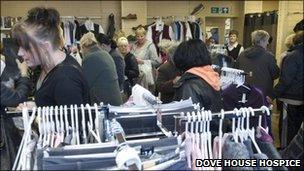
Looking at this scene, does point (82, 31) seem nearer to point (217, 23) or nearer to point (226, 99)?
point (217, 23)

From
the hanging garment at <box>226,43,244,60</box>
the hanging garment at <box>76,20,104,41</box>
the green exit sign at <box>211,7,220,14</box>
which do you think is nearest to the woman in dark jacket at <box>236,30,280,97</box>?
the hanging garment at <box>226,43,244,60</box>

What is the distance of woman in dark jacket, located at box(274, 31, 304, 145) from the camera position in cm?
342

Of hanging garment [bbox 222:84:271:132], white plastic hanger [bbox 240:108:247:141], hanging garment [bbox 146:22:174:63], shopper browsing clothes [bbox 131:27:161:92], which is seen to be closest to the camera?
white plastic hanger [bbox 240:108:247:141]

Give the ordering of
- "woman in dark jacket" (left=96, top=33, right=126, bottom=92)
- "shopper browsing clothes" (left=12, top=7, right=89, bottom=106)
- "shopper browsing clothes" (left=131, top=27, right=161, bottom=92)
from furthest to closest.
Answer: "shopper browsing clothes" (left=131, top=27, right=161, bottom=92), "woman in dark jacket" (left=96, top=33, right=126, bottom=92), "shopper browsing clothes" (left=12, top=7, right=89, bottom=106)

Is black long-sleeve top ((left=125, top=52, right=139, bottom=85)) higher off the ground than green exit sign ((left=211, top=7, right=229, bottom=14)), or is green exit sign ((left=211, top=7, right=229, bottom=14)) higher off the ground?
green exit sign ((left=211, top=7, right=229, bottom=14))

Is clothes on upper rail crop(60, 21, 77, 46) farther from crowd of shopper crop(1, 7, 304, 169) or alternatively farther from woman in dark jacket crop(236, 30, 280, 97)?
woman in dark jacket crop(236, 30, 280, 97)

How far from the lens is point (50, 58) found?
1814mm

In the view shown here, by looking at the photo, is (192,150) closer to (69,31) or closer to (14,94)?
(14,94)

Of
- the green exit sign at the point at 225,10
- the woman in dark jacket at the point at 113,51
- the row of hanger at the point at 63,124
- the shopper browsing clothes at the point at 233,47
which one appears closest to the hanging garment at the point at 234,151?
the row of hanger at the point at 63,124

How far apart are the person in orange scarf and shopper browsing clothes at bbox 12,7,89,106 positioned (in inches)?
27.5

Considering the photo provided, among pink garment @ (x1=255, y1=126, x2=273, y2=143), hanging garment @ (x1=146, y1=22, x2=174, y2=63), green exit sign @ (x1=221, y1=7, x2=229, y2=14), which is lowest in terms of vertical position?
pink garment @ (x1=255, y1=126, x2=273, y2=143)

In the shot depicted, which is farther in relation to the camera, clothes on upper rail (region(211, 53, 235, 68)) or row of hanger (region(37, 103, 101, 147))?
clothes on upper rail (region(211, 53, 235, 68))

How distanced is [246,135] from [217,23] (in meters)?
7.71

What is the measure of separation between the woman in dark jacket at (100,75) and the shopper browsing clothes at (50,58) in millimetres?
1222
